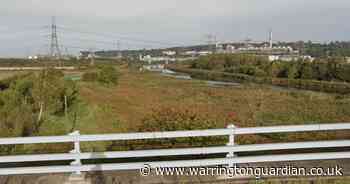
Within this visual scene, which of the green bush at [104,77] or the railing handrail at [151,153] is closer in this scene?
the railing handrail at [151,153]

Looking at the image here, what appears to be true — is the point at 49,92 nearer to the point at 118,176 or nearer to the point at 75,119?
the point at 75,119

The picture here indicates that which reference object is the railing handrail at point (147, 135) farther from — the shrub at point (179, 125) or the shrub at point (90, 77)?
the shrub at point (90, 77)

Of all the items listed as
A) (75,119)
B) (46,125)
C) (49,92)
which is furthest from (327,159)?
(75,119)

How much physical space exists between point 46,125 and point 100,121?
3884 mm

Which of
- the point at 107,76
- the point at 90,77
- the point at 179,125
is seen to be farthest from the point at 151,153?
the point at 90,77

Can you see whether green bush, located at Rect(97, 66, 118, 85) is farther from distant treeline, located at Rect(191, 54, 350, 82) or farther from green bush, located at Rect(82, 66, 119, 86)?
distant treeline, located at Rect(191, 54, 350, 82)

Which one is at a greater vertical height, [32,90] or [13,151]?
[32,90]

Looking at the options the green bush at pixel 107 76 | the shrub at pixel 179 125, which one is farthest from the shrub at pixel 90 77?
the shrub at pixel 179 125

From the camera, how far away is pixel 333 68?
55.6 metres

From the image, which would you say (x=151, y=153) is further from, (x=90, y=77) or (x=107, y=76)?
(x=90, y=77)

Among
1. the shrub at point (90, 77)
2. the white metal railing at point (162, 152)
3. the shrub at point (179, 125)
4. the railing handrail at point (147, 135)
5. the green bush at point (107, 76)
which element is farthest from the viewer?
the shrub at point (90, 77)

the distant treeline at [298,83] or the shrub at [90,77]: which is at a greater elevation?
the shrub at [90,77]

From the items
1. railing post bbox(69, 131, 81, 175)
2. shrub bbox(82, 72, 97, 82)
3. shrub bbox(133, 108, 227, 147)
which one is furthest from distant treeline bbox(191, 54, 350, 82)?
railing post bbox(69, 131, 81, 175)

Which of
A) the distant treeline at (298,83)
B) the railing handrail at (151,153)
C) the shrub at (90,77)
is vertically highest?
the railing handrail at (151,153)
